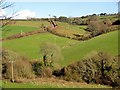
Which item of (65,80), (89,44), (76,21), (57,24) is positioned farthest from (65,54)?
(76,21)

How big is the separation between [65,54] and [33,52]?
609cm

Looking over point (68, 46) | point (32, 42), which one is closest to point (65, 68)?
point (68, 46)

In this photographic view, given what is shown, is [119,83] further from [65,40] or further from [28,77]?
[65,40]

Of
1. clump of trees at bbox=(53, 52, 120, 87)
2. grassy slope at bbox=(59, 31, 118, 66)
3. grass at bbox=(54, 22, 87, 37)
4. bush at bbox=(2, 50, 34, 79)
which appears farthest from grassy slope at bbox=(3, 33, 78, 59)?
clump of trees at bbox=(53, 52, 120, 87)

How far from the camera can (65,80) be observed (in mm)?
30609

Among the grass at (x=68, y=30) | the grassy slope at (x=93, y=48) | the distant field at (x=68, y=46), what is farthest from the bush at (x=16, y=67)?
the grass at (x=68, y=30)

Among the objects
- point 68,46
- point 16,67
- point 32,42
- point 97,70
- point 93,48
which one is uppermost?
point 32,42

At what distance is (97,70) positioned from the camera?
30.1 metres

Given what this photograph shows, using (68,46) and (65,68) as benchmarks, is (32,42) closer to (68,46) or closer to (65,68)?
(68,46)

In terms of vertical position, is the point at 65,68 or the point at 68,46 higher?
the point at 68,46

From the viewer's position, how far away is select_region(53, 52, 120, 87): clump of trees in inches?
1160

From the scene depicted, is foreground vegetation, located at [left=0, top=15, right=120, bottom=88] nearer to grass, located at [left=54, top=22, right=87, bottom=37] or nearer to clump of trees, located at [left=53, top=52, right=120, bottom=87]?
clump of trees, located at [left=53, top=52, right=120, bottom=87]

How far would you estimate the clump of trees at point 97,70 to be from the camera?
29.5m

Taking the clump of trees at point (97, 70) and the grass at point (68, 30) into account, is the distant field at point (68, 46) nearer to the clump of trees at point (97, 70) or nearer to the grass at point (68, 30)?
the grass at point (68, 30)
